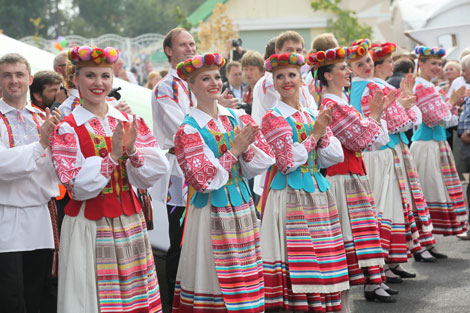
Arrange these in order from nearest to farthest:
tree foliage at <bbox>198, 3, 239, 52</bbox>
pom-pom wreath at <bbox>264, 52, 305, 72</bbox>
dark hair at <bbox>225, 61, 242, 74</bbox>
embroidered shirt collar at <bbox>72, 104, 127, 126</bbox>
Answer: embroidered shirt collar at <bbox>72, 104, 127, 126</bbox>
pom-pom wreath at <bbox>264, 52, 305, 72</bbox>
dark hair at <bbox>225, 61, 242, 74</bbox>
tree foliage at <bbox>198, 3, 239, 52</bbox>

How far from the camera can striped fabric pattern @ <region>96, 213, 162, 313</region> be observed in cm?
407

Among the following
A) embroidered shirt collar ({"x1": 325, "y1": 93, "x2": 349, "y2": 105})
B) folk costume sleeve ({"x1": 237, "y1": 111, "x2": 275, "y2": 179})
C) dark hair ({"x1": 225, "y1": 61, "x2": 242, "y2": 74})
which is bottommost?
folk costume sleeve ({"x1": 237, "y1": 111, "x2": 275, "y2": 179})

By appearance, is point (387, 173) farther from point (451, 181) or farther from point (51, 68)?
point (51, 68)

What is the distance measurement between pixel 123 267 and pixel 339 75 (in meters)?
2.33

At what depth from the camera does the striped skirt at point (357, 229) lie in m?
5.52

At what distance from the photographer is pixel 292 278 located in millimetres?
4996

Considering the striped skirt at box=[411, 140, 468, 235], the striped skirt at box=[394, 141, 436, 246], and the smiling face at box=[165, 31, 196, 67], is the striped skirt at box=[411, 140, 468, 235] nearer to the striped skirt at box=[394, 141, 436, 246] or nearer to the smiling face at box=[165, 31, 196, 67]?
the striped skirt at box=[394, 141, 436, 246]

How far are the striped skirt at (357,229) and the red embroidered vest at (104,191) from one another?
1.86 metres

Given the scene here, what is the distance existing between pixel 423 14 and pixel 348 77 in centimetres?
1594

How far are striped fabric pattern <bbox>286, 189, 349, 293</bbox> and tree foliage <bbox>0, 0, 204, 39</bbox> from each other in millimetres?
41414

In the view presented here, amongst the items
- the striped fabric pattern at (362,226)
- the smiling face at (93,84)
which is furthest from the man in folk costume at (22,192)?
the striped fabric pattern at (362,226)

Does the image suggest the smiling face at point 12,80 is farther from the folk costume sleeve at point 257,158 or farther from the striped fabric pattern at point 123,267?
the folk costume sleeve at point 257,158

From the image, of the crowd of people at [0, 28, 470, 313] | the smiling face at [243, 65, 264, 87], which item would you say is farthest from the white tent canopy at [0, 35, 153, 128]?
the crowd of people at [0, 28, 470, 313]

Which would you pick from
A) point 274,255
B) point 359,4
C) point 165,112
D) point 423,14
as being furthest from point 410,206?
point 359,4
